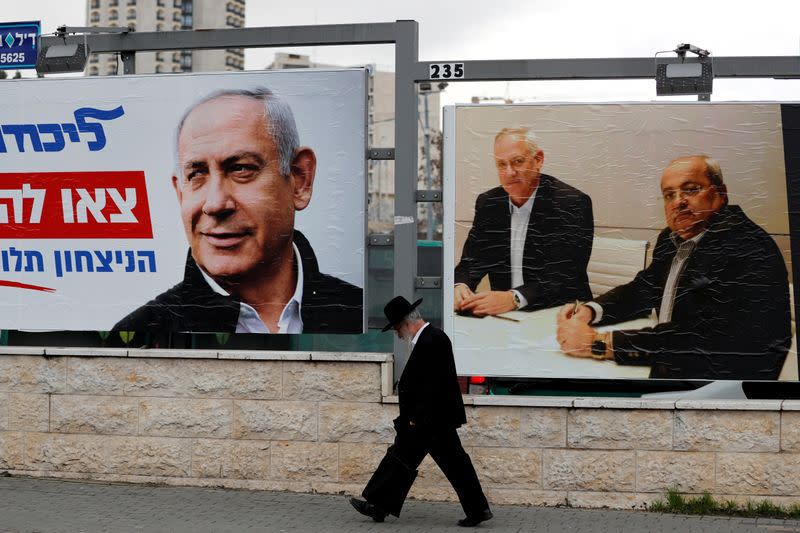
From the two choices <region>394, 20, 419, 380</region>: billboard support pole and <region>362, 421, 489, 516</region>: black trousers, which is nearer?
<region>362, 421, 489, 516</region>: black trousers

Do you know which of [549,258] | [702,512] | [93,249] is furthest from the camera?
[93,249]

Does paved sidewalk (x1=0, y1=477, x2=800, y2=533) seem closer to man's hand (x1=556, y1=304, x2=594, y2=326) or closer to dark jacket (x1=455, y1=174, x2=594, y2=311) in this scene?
man's hand (x1=556, y1=304, x2=594, y2=326)

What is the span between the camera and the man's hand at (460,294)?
29.7ft

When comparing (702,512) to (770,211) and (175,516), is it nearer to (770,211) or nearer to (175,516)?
(770,211)

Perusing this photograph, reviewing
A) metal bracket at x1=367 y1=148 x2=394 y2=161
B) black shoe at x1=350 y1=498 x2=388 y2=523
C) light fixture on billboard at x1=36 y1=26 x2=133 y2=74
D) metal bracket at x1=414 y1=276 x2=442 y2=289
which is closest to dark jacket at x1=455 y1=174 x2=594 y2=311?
metal bracket at x1=414 y1=276 x2=442 y2=289

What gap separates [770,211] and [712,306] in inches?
36.1

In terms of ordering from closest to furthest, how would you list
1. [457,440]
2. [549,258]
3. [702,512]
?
[457,440]
[702,512]
[549,258]

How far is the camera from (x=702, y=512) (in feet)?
27.6

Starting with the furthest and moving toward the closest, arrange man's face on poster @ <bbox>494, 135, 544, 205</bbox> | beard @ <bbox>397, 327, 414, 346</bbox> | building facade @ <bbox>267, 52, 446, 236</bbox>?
building facade @ <bbox>267, 52, 446, 236</bbox> → man's face on poster @ <bbox>494, 135, 544, 205</bbox> → beard @ <bbox>397, 327, 414, 346</bbox>

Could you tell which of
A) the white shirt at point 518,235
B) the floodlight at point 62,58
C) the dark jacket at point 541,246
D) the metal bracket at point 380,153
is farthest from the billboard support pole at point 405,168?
the floodlight at point 62,58

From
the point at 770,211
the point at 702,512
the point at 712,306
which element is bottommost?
the point at 702,512

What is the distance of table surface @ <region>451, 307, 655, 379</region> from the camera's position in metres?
8.92

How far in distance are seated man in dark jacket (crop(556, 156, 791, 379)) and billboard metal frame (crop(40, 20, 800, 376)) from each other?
39 centimetres

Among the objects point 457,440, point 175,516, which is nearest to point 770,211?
point 457,440
